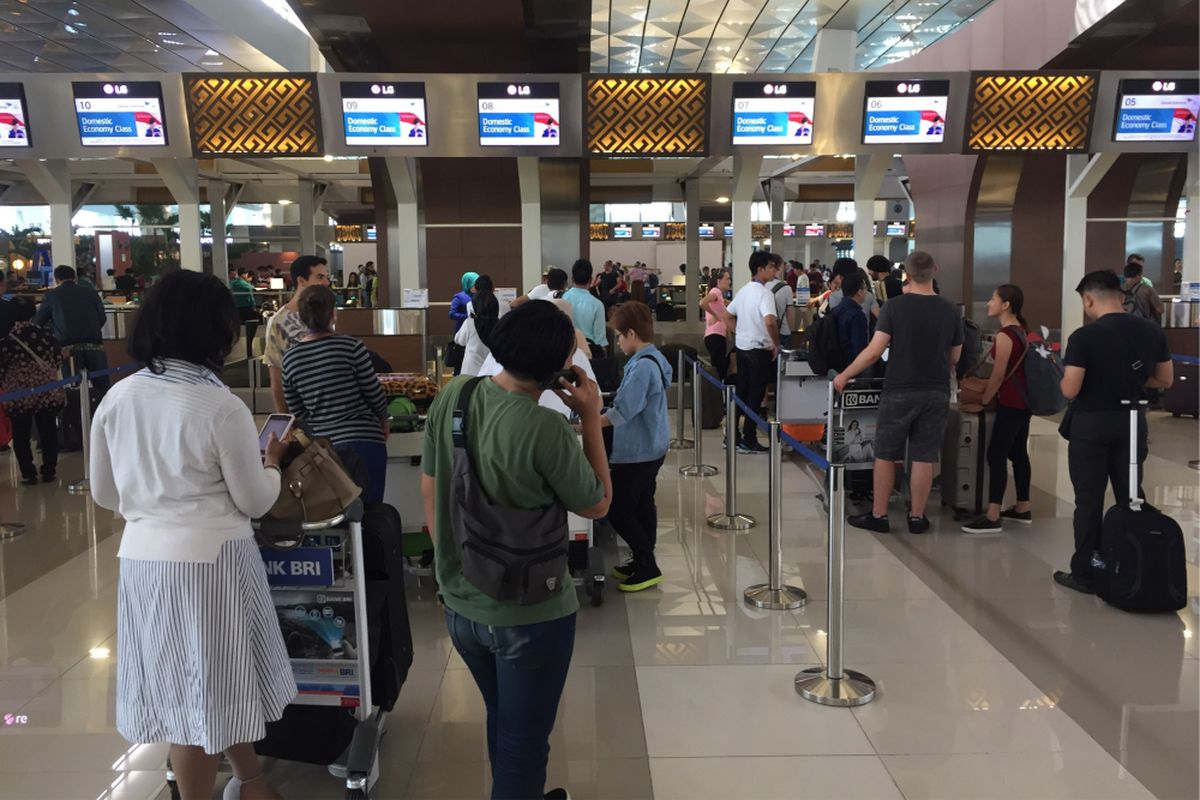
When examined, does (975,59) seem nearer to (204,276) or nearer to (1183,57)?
(1183,57)

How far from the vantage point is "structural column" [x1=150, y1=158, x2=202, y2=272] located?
10875 mm

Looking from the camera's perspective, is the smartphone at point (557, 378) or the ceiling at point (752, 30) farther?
the ceiling at point (752, 30)

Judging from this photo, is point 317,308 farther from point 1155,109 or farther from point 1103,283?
point 1155,109

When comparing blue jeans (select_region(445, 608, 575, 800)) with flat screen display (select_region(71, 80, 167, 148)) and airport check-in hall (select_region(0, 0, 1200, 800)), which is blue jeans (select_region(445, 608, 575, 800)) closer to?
airport check-in hall (select_region(0, 0, 1200, 800))

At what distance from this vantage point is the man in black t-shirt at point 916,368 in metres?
6.13

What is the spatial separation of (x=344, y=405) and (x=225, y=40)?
11.1m

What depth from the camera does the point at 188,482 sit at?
2.51m

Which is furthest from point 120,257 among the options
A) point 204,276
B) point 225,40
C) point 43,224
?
point 204,276

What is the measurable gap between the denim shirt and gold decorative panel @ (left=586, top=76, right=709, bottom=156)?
18.8 feet

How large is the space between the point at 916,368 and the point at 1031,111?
5.97 metres

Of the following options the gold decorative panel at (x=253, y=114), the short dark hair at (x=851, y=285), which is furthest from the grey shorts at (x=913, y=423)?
the gold decorative panel at (x=253, y=114)

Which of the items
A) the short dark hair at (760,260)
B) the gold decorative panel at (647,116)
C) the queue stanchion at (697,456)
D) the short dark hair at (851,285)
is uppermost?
the gold decorative panel at (647,116)

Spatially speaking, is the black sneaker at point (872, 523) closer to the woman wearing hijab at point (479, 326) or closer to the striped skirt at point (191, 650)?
the woman wearing hijab at point (479, 326)

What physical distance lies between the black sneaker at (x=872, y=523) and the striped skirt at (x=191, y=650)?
4.78 meters
